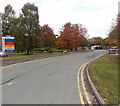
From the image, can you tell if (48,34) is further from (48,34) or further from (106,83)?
(106,83)

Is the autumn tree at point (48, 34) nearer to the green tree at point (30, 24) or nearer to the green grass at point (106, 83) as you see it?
the green tree at point (30, 24)

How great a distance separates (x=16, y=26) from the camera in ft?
115

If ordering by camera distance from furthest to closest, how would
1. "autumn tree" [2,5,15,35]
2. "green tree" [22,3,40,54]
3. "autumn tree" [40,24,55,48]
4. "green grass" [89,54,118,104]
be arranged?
"autumn tree" [40,24,55,48]
"autumn tree" [2,5,15,35]
"green tree" [22,3,40,54]
"green grass" [89,54,118,104]

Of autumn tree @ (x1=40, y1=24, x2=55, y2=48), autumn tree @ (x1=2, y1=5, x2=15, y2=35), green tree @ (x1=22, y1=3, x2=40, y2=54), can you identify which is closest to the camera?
green tree @ (x1=22, y1=3, x2=40, y2=54)

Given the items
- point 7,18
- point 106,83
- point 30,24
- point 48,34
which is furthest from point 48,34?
point 106,83

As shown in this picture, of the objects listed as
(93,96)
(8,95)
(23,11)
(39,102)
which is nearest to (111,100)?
(93,96)

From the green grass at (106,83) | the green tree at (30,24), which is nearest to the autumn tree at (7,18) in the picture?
the green tree at (30,24)

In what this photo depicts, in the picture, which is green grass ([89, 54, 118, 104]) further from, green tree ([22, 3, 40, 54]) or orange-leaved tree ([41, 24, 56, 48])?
orange-leaved tree ([41, 24, 56, 48])

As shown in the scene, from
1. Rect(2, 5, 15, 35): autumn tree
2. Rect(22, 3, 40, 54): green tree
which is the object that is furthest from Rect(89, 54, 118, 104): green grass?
Rect(2, 5, 15, 35): autumn tree

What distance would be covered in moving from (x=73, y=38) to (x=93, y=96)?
46.8 meters

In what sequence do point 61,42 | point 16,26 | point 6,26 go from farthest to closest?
point 61,42 → point 6,26 → point 16,26

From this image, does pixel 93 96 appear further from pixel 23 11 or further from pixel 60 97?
pixel 23 11

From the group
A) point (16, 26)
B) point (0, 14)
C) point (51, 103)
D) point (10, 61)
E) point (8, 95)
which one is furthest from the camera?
point (0, 14)

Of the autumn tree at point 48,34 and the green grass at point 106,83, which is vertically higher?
the autumn tree at point 48,34
